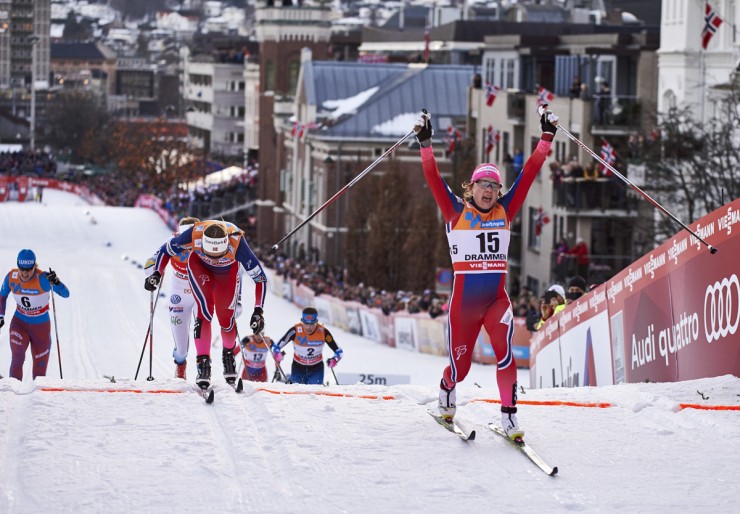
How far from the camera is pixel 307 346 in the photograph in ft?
67.8

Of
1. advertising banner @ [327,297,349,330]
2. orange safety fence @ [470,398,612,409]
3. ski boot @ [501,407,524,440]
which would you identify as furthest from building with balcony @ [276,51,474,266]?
ski boot @ [501,407,524,440]

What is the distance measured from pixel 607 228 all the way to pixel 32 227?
37.9 m

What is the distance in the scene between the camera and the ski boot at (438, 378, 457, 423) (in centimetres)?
1185

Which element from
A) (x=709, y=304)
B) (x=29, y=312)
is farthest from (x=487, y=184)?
(x=29, y=312)

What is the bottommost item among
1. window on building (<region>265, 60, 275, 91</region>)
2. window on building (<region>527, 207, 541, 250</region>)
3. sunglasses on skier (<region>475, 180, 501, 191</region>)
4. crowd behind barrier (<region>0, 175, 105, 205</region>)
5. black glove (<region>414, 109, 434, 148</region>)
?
crowd behind barrier (<region>0, 175, 105, 205</region>)

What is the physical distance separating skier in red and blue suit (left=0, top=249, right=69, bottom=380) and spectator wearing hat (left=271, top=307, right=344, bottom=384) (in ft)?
8.60

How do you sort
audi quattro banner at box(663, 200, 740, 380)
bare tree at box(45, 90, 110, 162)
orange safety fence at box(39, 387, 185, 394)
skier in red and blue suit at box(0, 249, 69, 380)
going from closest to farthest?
1. orange safety fence at box(39, 387, 185, 394)
2. audi quattro banner at box(663, 200, 740, 380)
3. skier in red and blue suit at box(0, 249, 69, 380)
4. bare tree at box(45, 90, 110, 162)

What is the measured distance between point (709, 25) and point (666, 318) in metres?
25.5

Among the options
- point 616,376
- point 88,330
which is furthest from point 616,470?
point 88,330

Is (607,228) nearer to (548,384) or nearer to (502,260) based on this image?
(548,384)

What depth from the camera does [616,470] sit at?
34.5 ft

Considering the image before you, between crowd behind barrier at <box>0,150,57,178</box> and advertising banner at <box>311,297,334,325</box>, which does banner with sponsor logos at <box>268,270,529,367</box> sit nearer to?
advertising banner at <box>311,297,334,325</box>

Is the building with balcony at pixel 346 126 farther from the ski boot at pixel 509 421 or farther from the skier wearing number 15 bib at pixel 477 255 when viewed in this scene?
the ski boot at pixel 509 421

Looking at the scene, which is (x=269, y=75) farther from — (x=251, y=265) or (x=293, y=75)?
(x=251, y=265)
